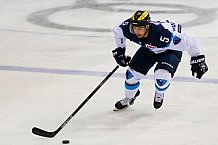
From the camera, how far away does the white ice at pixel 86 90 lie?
3.03 metres

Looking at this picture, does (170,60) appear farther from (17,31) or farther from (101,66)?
(17,31)

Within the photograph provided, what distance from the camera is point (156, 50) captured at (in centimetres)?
325

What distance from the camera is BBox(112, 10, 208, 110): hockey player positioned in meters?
3.12

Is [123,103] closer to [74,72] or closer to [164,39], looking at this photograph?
[164,39]

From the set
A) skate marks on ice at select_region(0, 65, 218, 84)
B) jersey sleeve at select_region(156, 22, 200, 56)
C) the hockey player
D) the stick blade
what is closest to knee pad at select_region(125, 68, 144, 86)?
the hockey player

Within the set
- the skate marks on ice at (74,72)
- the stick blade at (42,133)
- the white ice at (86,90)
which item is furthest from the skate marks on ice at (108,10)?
the stick blade at (42,133)

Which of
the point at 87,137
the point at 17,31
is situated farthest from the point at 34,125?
the point at 17,31

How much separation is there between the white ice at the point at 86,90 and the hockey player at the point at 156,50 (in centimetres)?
22

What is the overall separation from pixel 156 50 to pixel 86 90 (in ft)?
2.41

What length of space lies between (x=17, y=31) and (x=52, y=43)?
681mm

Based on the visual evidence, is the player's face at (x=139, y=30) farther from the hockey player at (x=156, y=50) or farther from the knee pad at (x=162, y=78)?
the knee pad at (x=162, y=78)

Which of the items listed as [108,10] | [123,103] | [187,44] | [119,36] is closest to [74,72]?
[123,103]

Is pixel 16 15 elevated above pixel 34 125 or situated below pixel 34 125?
below

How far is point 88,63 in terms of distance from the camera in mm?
4523
